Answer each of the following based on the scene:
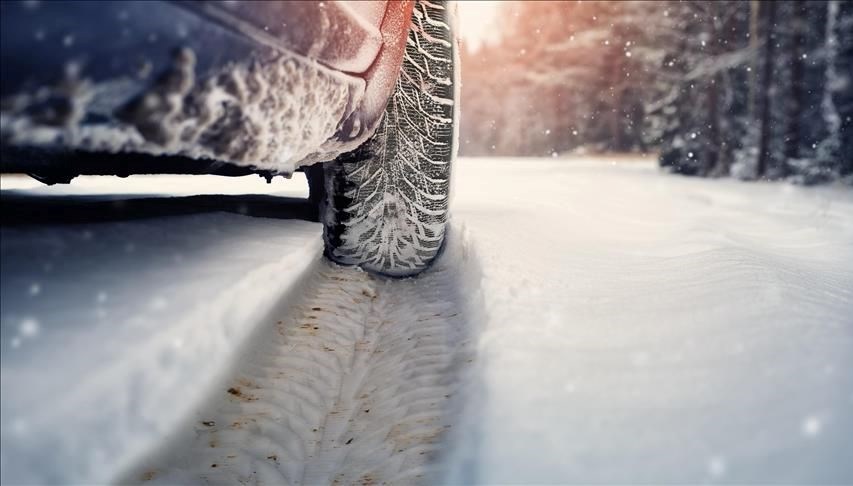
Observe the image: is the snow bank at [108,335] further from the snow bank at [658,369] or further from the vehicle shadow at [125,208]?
the snow bank at [658,369]

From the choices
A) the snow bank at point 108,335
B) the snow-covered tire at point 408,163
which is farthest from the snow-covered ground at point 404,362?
the snow-covered tire at point 408,163

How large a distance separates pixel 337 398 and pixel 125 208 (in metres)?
0.99

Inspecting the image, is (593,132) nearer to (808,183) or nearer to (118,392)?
(808,183)

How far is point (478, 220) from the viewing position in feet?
7.89

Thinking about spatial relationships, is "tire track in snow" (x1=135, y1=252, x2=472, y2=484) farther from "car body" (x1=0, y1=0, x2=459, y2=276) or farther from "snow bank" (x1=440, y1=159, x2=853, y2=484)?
"car body" (x1=0, y1=0, x2=459, y2=276)

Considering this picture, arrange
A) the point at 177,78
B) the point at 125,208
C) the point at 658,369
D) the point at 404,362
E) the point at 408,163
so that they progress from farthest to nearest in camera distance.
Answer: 1. the point at 408,163
2. the point at 125,208
3. the point at 404,362
4. the point at 658,369
5. the point at 177,78

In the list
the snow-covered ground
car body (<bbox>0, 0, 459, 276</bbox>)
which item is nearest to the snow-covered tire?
car body (<bbox>0, 0, 459, 276</bbox>)

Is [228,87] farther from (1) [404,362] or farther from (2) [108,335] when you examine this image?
(1) [404,362]

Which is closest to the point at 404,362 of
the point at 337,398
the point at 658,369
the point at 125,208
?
the point at 337,398

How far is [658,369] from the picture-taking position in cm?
110

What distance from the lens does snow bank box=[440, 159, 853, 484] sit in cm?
88

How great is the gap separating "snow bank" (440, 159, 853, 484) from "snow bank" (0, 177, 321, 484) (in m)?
0.51

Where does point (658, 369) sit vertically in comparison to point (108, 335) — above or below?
below

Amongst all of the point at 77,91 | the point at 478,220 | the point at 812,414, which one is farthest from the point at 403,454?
the point at 478,220
